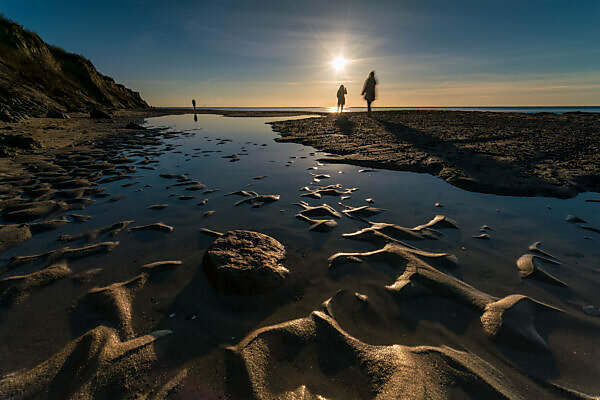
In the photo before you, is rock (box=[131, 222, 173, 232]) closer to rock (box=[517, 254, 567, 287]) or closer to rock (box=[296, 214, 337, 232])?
rock (box=[296, 214, 337, 232])

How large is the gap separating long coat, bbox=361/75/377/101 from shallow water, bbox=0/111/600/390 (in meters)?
23.2

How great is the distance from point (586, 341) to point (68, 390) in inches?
141

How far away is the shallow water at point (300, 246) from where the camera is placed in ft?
6.21

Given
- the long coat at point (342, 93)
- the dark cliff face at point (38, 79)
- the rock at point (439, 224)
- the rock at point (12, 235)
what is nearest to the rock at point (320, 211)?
the rock at point (439, 224)

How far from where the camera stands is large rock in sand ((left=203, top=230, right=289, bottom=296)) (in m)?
2.25

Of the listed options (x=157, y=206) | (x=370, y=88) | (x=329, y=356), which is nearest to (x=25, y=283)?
(x=157, y=206)

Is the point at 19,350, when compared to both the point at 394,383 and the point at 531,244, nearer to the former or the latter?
the point at 394,383

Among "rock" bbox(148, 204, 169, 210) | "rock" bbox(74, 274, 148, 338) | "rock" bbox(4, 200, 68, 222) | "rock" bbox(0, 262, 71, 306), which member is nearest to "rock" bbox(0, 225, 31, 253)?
"rock" bbox(4, 200, 68, 222)

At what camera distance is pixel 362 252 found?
2.94 metres

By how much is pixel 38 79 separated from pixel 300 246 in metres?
36.9

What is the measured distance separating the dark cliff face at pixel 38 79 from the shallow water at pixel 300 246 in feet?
59.8

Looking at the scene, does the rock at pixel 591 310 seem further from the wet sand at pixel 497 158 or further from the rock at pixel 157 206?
the rock at pixel 157 206

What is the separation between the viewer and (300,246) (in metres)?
3.10

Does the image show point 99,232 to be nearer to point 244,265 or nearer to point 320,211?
point 244,265
